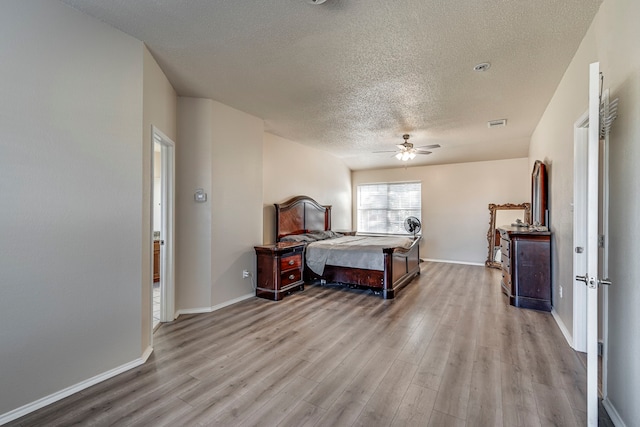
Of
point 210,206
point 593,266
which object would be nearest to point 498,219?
point 593,266

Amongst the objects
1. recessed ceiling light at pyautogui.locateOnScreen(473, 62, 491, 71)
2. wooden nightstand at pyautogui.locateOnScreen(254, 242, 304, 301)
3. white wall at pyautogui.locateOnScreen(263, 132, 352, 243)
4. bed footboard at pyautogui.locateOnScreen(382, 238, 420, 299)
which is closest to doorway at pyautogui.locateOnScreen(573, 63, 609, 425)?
recessed ceiling light at pyautogui.locateOnScreen(473, 62, 491, 71)

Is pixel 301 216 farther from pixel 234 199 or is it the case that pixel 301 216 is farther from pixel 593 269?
pixel 593 269

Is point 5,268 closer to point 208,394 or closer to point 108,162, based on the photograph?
point 108,162

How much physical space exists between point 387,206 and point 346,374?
6.21 m

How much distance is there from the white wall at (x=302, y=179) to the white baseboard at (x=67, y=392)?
9.12 feet

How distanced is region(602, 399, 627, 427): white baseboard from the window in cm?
591

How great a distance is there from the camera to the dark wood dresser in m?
3.60

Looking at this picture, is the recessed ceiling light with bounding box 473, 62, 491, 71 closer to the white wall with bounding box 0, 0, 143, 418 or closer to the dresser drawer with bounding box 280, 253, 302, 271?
the white wall with bounding box 0, 0, 143, 418

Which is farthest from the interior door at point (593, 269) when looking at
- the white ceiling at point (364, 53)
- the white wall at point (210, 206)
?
the white wall at point (210, 206)

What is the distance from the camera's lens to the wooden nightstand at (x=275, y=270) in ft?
13.4

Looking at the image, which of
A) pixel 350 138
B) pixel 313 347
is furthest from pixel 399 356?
pixel 350 138

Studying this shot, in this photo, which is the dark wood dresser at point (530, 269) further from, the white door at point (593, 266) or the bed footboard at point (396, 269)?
the white door at point (593, 266)

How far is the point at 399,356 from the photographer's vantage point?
8.28ft

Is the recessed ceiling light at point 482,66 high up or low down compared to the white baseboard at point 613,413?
up
